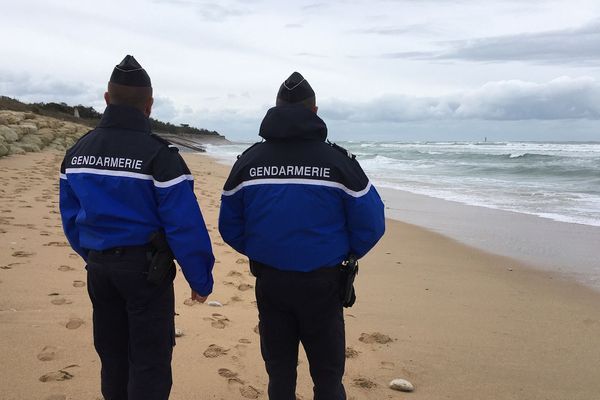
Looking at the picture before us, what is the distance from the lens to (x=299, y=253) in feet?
8.33

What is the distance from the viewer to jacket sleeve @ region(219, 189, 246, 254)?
109 inches

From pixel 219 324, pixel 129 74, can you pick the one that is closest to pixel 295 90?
pixel 129 74

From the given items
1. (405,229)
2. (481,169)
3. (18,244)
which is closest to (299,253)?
(18,244)

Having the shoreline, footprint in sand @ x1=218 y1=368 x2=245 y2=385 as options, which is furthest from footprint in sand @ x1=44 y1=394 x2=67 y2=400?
the shoreline

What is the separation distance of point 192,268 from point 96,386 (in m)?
1.35

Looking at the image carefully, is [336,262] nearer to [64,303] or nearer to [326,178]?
[326,178]

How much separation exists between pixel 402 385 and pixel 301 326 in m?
1.32

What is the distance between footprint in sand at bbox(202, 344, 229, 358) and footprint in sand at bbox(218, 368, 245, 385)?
0.22 m

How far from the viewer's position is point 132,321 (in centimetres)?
258

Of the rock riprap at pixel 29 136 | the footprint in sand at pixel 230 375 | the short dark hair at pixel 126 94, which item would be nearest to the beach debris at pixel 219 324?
the footprint in sand at pixel 230 375

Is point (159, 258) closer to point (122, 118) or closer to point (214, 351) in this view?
point (122, 118)

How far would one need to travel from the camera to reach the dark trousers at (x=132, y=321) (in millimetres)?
2527

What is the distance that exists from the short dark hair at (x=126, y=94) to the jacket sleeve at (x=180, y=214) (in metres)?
0.30

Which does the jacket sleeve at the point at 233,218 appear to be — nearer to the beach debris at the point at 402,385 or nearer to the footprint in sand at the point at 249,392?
the footprint in sand at the point at 249,392
